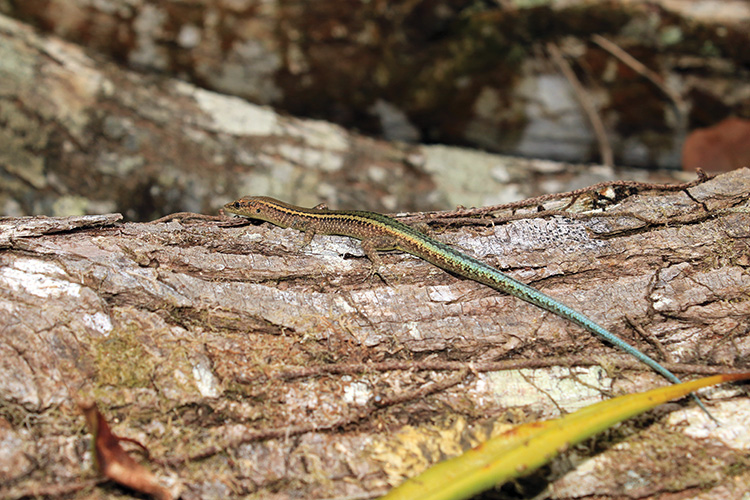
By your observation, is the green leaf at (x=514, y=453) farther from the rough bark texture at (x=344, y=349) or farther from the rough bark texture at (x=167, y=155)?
the rough bark texture at (x=167, y=155)

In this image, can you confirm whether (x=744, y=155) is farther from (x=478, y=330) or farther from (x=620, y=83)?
(x=478, y=330)

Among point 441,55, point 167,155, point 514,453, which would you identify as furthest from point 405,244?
point 441,55

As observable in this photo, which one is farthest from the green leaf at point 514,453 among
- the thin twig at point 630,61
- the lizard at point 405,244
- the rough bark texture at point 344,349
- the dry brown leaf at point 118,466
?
the thin twig at point 630,61

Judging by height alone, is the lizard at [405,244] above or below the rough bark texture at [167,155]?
below

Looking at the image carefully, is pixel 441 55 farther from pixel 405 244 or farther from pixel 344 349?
pixel 344 349

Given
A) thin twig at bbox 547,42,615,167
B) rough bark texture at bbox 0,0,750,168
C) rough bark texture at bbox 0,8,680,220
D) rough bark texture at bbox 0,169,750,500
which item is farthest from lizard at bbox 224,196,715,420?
thin twig at bbox 547,42,615,167

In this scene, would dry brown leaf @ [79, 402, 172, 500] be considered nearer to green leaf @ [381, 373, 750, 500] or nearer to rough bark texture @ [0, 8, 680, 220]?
green leaf @ [381, 373, 750, 500]
